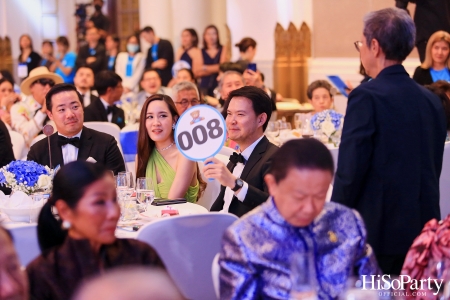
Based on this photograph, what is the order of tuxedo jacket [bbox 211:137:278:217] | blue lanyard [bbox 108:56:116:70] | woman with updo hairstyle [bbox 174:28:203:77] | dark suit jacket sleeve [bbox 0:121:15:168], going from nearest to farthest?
1. tuxedo jacket [bbox 211:137:278:217]
2. dark suit jacket sleeve [bbox 0:121:15:168]
3. woman with updo hairstyle [bbox 174:28:203:77]
4. blue lanyard [bbox 108:56:116:70]

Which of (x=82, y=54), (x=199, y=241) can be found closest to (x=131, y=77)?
(x=82, y=54)

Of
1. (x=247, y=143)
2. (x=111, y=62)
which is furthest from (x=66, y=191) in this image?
(x=111, y=62)

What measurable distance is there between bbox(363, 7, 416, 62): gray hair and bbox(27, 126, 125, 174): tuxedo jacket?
7.11 ft

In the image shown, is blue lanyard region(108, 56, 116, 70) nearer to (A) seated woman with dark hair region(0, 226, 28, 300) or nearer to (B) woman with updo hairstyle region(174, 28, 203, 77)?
(B) woman with updo hairstyle region(174, 28, 203, 77)

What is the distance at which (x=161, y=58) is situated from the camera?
35.4ft

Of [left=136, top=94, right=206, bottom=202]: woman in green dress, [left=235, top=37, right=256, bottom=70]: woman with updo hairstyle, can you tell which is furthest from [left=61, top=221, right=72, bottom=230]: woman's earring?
[left=235, top=37, right=256, bottom=70]: woman with updo hairstyle

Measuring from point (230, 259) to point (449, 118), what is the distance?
10.3 ft

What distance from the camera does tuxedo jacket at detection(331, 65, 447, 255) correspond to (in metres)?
2.91

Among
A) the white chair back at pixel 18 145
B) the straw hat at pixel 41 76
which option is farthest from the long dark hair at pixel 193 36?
the white chair back at pixel 18 145

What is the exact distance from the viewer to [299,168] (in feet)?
7.44

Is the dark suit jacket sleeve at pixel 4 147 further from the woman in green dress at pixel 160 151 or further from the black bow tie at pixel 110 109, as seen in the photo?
the black bow tie at pixel 110 109

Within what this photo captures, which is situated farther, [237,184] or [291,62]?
[291,62]

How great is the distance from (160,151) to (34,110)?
10.8ft

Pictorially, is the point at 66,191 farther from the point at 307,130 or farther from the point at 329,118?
the point at 307,130
